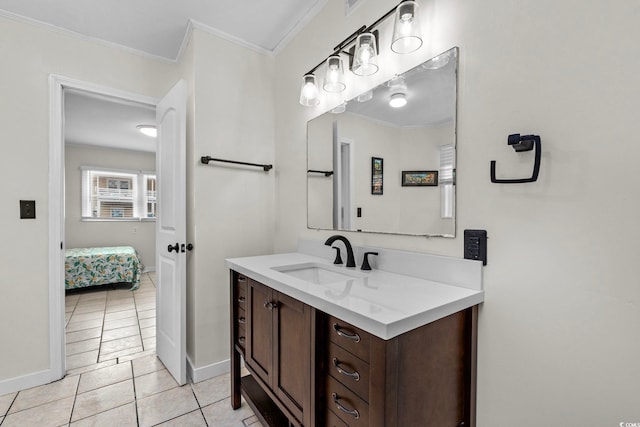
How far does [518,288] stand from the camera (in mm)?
1016

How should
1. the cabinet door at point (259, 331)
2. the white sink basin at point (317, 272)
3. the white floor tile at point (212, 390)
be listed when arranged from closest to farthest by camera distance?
the cabinet door at point (259, 331) → the white sink basin at point (317, 272) → the white floor tile at point (212, 390)

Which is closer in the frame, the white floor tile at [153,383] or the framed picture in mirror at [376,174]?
the framed picture in mirror at [376,174]

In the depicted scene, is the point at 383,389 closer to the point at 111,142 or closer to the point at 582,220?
the point at 582,220

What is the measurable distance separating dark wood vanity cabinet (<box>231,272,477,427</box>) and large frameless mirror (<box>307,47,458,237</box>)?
49 centimetres

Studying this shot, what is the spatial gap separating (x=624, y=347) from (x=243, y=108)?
2404 millimetres

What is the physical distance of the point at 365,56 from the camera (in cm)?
146

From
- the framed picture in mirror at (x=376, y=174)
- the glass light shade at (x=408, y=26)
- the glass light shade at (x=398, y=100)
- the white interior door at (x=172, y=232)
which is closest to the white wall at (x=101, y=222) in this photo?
the white interior door at (x=172, y=232)

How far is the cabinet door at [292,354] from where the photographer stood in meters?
1.08

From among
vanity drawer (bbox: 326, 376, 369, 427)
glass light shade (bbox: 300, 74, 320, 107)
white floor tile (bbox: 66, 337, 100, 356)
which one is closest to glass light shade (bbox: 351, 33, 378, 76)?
glass light shade (bbox: 300, 74, 320, 107)

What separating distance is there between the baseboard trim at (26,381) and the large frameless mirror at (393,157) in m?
2.15

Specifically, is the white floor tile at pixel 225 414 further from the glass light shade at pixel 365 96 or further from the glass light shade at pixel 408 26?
the glass light shade at pixel 408 26

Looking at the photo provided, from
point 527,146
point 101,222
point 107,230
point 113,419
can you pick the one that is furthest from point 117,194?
point 527,146

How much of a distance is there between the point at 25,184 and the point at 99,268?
3.01 metres

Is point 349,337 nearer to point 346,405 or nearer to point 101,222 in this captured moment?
point 346,405
